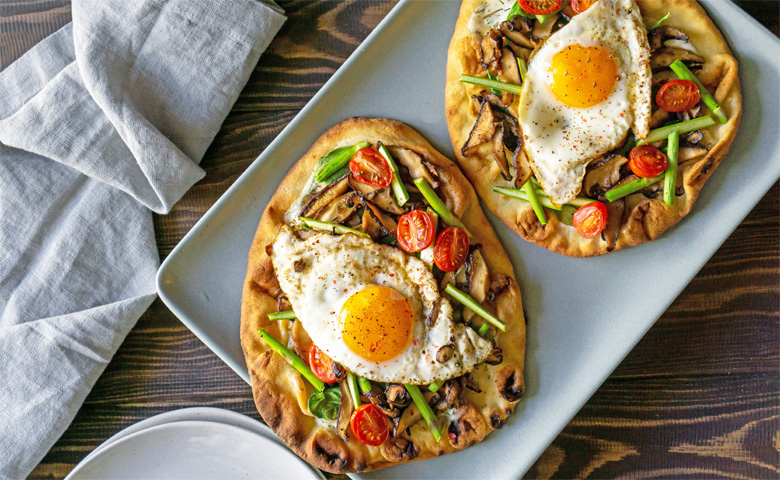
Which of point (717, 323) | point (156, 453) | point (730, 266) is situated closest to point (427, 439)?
point (156, 453)

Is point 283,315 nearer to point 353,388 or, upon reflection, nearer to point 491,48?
point 353,388

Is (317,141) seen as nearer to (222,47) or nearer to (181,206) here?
(222,47)

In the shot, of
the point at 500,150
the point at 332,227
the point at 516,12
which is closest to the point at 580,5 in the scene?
the point at 516,12

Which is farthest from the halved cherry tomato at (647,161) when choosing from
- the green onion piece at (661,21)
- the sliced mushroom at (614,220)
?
the green onion piece at (661,21)

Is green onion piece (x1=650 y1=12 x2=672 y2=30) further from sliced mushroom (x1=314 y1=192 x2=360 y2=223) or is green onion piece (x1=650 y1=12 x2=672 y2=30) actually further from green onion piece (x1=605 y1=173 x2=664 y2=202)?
sliced mushroom (x1=314 y1=192 x2=360 y2=223)

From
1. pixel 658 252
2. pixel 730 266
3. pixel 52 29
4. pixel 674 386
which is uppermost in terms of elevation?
pixel 52 29

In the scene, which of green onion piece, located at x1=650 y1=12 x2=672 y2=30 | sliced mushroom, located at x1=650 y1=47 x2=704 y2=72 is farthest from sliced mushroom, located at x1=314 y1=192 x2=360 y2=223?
green onion piece, located at x1=650 y1=12 x2=672 y2=30

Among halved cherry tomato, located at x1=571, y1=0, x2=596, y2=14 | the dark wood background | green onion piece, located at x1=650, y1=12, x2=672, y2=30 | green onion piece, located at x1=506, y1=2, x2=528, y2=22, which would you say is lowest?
the dark wood background
